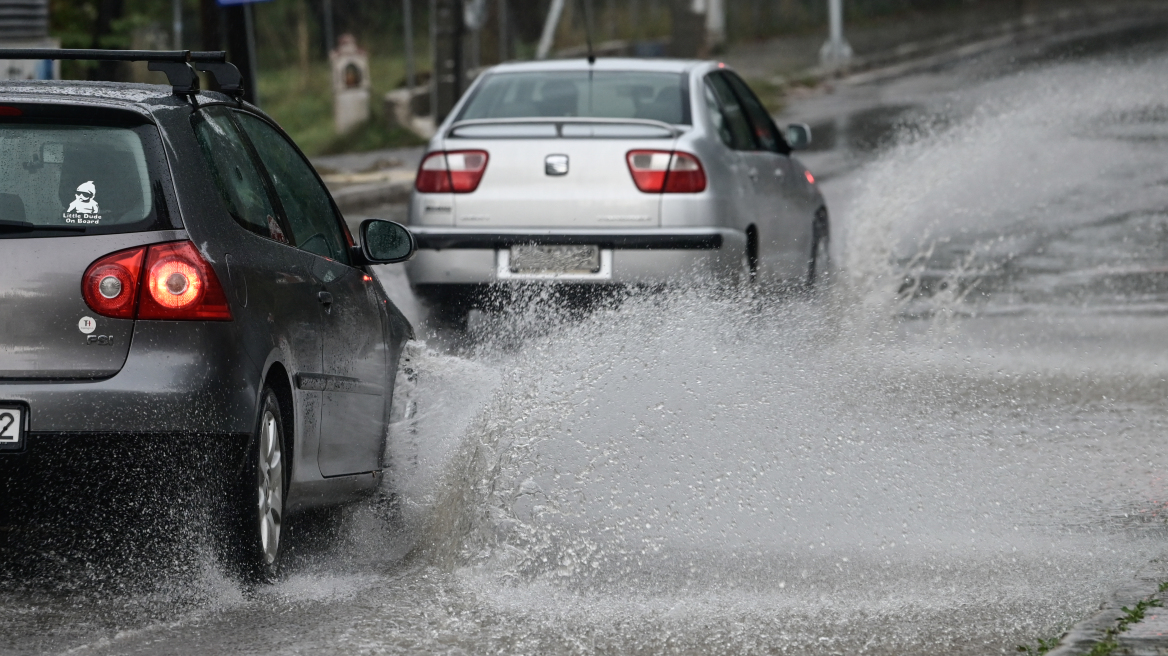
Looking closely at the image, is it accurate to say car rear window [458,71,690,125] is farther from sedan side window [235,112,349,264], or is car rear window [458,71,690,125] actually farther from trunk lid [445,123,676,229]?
sedan side window [235,112,349,264]

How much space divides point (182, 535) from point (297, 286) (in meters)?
0.96

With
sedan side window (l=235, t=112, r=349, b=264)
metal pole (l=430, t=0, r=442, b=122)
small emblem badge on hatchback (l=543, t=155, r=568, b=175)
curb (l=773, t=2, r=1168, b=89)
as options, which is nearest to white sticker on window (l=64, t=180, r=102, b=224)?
sedan side window (l=235, t=112, r=349, b=264)

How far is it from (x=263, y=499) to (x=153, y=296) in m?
0.66

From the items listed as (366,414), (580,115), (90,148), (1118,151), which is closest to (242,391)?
(90,148)

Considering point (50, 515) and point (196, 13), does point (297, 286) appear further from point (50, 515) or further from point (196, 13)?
point (196, 13)

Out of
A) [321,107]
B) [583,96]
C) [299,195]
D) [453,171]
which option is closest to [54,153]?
[299,195]

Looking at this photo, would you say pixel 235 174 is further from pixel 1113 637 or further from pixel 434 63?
pixel 434 63

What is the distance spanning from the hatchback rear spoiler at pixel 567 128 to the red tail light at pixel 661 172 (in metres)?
0.13

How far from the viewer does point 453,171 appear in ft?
30.4

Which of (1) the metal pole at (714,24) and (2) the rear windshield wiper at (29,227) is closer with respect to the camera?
(2) the rear windshield wiper at (29,227)

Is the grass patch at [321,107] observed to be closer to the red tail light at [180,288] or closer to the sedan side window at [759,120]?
the sedan side window at [759,120]

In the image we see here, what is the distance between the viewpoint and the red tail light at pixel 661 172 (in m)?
9.05

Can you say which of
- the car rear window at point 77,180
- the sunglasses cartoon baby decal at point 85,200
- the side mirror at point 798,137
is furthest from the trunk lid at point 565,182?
the sunglasses cartoon baby decal at point 85,200

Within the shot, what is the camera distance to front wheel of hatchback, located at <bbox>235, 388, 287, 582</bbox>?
4766mm
